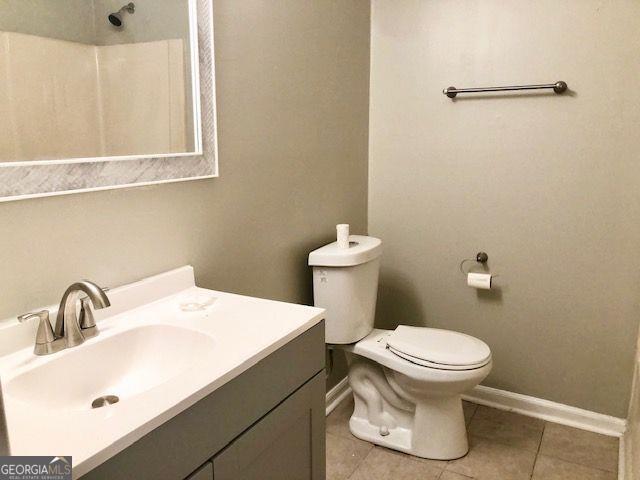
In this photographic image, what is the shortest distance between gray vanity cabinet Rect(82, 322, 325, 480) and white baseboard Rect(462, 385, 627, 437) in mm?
1293

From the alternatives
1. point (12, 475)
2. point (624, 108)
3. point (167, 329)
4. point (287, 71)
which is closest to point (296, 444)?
point (167, 329)

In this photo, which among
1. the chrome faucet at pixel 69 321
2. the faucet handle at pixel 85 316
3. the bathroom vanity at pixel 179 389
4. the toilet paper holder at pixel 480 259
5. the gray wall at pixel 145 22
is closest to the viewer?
the bathroom vanity at pixel 179 389

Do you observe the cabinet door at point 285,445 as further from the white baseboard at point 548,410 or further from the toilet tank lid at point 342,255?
the white baseboard at point 548,410

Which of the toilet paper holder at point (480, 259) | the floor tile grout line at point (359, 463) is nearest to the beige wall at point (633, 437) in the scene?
the toilet paper holder at point (480, 259)

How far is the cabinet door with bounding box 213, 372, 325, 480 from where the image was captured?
3.65 feet

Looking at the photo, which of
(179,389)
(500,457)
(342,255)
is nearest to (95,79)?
(179,389)

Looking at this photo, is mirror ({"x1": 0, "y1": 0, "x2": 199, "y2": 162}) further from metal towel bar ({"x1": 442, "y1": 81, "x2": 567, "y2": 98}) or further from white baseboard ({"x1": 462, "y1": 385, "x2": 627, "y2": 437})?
white baseboard ({"x1": 462, "y1": 385, "x2": 627, "y2": 437})

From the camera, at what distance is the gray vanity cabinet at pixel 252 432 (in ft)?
2.96

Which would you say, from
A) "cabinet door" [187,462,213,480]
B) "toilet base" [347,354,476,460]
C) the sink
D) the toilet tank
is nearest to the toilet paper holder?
the toilet tank

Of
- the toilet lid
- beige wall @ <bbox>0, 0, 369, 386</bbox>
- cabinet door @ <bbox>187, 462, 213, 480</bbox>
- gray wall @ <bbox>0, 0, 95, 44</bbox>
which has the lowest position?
the toilet lid

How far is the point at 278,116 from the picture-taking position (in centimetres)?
192

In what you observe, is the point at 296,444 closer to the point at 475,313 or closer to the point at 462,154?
the point at 475,313

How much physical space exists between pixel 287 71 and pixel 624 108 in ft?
4.35

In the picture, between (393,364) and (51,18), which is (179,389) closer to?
(51,18)
